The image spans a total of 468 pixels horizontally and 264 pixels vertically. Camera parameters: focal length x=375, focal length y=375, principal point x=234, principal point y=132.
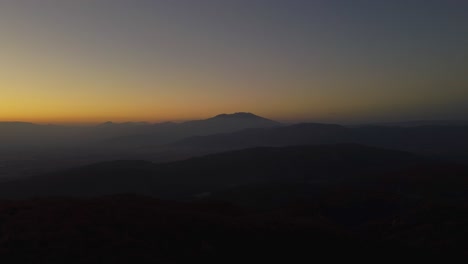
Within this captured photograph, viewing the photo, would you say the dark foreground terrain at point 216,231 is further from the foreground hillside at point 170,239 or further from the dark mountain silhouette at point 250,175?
the dark mountain silhouette at point 250,175

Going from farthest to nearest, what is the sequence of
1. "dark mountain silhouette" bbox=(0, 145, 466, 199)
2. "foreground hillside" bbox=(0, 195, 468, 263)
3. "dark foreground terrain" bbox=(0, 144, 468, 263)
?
"dark mountain silhouette" bbox=(0, 145, 466, 199) < "dark foreground terrain" bbox=(0, 144, 468, 263) < "foreground hillside" bbox=(0, 195, 468, 263)

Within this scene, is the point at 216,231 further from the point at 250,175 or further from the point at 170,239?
the point at 250,175

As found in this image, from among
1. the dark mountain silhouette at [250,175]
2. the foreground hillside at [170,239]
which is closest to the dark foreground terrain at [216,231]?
the foreground hillside at [170,239]

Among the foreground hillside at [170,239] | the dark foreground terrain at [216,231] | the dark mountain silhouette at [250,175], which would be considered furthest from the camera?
the dark mountain silhouette at [250,175]

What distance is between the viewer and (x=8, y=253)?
20.4 m

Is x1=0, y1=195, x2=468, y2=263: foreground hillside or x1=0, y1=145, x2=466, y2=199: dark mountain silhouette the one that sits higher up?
x1=0, y1=195, x2=468, y2=263: foreground hillside

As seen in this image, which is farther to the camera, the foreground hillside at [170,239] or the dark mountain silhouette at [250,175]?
the dark mountain silhouette at [250,175]

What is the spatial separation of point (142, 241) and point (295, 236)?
11.1 metres

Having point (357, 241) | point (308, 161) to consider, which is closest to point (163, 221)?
point (357, 241)

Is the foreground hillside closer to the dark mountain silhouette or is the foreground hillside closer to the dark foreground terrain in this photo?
the dark foreground terrain

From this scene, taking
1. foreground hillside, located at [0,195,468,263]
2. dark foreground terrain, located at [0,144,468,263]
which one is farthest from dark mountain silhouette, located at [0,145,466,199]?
foreground hillside, located at [0,195,468,263]

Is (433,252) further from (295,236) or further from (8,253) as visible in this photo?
(8,253)

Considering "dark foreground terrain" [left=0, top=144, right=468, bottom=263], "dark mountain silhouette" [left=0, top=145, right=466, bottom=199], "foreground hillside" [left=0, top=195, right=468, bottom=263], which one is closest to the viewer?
"foreground hillside" [left=0, top=195, right=468, bottom=263]

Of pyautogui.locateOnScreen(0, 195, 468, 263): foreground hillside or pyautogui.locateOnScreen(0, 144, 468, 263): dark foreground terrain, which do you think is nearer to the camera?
pyautogui.locateOnScreen(0, 195, 468, 263): foreground hillside
